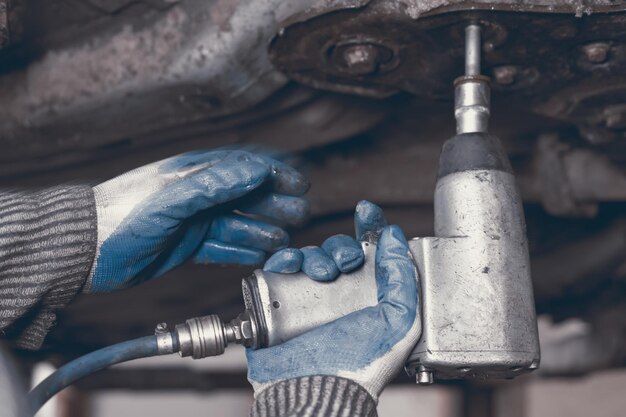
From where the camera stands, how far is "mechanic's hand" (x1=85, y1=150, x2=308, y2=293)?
1.10 m

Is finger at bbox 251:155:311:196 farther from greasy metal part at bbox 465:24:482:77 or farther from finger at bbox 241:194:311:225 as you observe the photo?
greasy metal part at bbox 465:24:482:77

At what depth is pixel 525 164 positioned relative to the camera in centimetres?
161

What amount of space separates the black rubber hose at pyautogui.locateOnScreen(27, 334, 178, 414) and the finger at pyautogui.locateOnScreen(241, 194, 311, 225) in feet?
0.72

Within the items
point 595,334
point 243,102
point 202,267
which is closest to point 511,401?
point 595,334

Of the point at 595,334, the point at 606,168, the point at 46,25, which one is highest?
the point at 46,25

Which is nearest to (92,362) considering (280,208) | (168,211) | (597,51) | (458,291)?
(168,211)

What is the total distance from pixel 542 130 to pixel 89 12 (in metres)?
0.76

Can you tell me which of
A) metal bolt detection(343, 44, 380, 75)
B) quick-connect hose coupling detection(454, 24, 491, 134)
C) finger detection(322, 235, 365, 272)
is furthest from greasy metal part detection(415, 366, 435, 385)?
metal bolt detection(343, 44, 380, 75)

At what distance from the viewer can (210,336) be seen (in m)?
1.05

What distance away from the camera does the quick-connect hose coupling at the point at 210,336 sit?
104 cm

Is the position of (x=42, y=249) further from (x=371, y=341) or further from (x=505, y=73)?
(x=505, y=73)

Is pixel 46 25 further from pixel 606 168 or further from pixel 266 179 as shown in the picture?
pixel 606 168

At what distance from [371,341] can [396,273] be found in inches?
3.2

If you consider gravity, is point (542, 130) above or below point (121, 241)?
above
